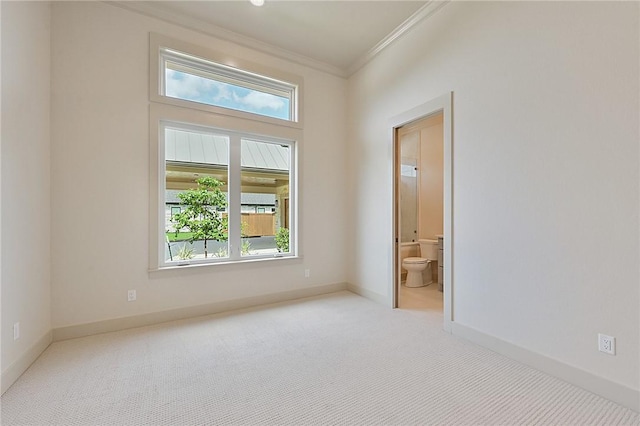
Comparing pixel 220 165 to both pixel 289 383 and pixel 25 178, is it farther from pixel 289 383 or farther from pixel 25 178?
pixel 289 383

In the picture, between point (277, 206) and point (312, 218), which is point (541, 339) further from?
point (277, 206)

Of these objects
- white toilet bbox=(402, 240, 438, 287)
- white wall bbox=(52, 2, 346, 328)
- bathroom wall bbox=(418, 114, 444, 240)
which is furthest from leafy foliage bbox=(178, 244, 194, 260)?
bathroom wall bbox=(418, 114, 444, 240)

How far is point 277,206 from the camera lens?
3904 millimetres

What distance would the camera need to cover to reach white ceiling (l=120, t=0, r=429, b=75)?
2.91 m

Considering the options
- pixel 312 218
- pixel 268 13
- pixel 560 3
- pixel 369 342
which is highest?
pixel 268 13

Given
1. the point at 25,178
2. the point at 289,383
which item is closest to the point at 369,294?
the point at 289,383

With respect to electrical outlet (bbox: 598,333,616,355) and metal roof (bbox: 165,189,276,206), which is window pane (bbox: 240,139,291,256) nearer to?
metal roof (bbox: 165,189,276,206)

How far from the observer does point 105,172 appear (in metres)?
2.75

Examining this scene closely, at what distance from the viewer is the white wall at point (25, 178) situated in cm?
188

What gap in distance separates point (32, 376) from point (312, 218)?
2.97 metres

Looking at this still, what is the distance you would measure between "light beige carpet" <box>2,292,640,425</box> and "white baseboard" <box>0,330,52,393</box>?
61mm

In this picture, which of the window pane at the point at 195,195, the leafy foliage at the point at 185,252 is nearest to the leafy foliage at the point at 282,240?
the window pane at the point at 195,195

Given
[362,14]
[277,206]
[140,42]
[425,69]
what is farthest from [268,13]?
[277,206]

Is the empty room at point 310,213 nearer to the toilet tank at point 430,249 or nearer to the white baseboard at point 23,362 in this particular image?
Answer: the white baseboard at point 23,362
